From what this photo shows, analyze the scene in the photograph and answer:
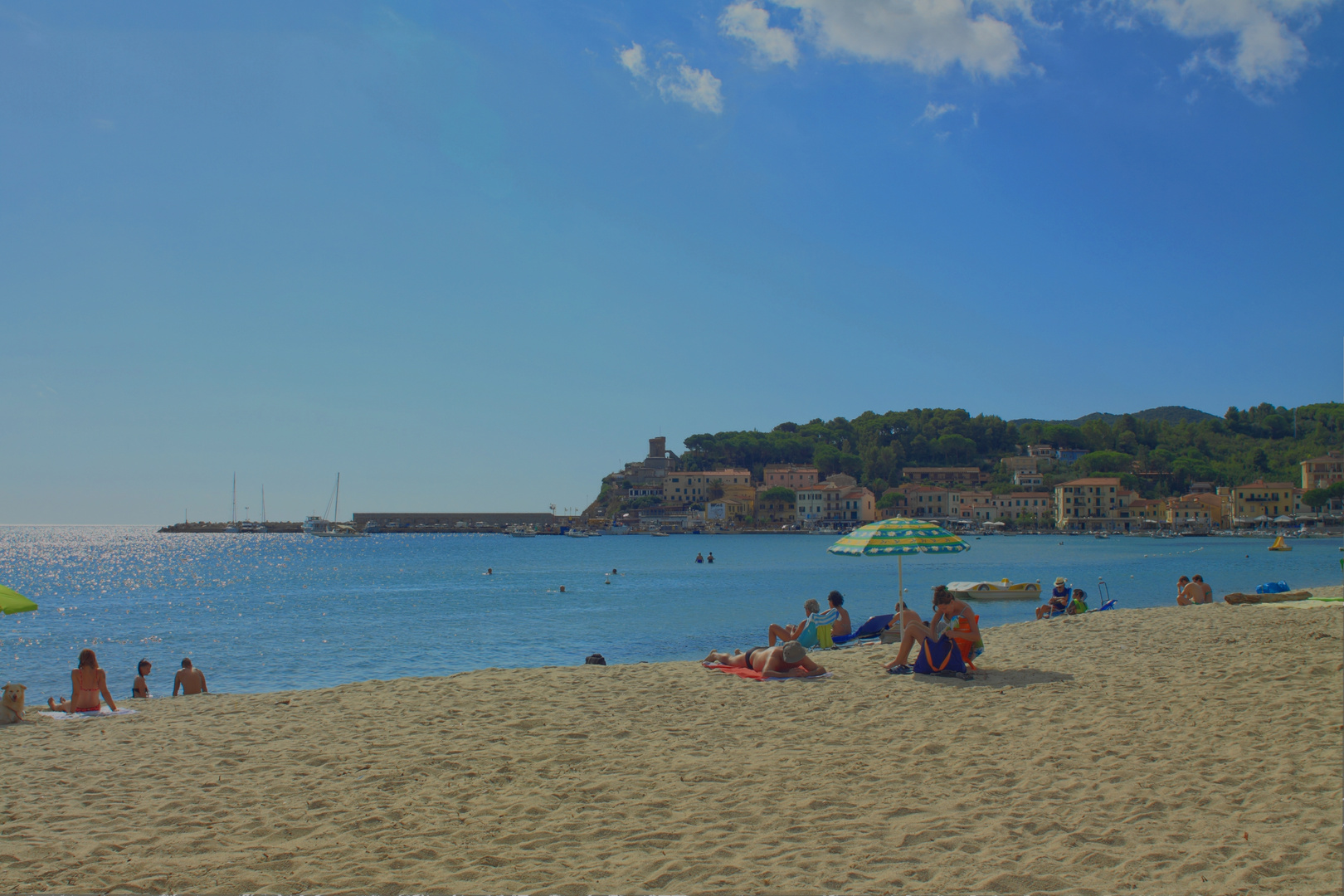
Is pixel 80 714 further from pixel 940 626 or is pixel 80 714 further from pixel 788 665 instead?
pixel 940 626

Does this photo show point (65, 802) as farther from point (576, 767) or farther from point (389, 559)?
point (389, 559)

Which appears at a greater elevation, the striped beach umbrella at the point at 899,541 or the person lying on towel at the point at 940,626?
the striped beach umbrella at the point at 899,541

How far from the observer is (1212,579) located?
44.5 metres

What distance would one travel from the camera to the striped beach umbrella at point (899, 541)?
1080 centimetres

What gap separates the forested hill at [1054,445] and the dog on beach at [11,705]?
493ft

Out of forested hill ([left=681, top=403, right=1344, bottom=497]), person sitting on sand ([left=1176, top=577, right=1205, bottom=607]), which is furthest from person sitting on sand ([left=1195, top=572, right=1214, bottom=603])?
forested hill ([left=681, top=403, right=1344, bottom=497])

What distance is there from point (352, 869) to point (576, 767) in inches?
84.2

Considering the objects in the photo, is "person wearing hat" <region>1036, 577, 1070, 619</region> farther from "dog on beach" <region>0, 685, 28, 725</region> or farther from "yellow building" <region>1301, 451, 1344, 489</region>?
"yellow building" <region>1301, 451, 1344, 489</region>

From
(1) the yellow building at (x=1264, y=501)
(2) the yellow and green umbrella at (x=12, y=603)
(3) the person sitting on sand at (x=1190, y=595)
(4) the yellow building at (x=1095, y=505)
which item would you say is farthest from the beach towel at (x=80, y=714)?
(1) the yellow building at (x=1264, y=501)

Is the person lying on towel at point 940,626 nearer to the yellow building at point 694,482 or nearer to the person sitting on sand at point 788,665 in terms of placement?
the person sitting on sand at point 788,665

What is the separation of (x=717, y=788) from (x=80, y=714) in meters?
7.78

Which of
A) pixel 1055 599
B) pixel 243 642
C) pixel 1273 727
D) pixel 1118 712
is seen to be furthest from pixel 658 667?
pixel 243 642

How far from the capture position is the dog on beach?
8820mm

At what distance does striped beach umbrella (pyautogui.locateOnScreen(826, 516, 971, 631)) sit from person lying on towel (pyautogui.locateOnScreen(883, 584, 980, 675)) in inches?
36.4
